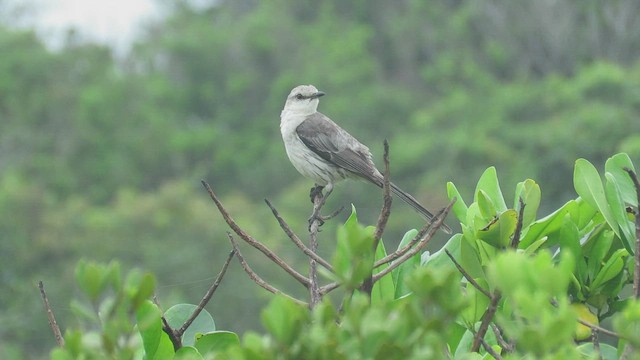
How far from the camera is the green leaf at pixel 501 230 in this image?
3.11 metres

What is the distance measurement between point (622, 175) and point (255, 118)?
57.6 m

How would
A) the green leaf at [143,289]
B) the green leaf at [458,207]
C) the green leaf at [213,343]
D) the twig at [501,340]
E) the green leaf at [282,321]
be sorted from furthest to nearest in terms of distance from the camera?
1. the green leaf at [458,207]
2. the green leaf at [213,343]
3. the twig at [501,340]
4. the green leaf at [143,289]
5. the green leaf at [282,321]

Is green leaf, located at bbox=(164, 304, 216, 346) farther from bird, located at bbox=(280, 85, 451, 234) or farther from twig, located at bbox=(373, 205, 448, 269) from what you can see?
bird, located at bbox=(280, 85, 451, 234)

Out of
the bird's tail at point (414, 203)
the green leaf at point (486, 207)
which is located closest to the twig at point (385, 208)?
the green leaf at point (486, 207)

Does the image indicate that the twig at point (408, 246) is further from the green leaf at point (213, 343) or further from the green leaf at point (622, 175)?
the green leaf at point (622, 175)

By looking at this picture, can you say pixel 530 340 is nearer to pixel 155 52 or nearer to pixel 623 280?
pixel 623 280

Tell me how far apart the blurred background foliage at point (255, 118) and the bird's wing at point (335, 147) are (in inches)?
784

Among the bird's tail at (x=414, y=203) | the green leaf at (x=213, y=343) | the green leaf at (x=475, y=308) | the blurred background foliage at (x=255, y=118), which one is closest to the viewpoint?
the green leaf at (x=213, y=343)

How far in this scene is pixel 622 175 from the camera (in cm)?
330

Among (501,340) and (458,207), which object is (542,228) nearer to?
(458,207)

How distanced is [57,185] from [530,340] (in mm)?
50528

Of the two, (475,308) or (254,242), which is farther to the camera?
(475,308)

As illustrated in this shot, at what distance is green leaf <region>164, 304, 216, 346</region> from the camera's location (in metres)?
3.15

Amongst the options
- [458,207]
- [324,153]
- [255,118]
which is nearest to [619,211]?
[458,207]
